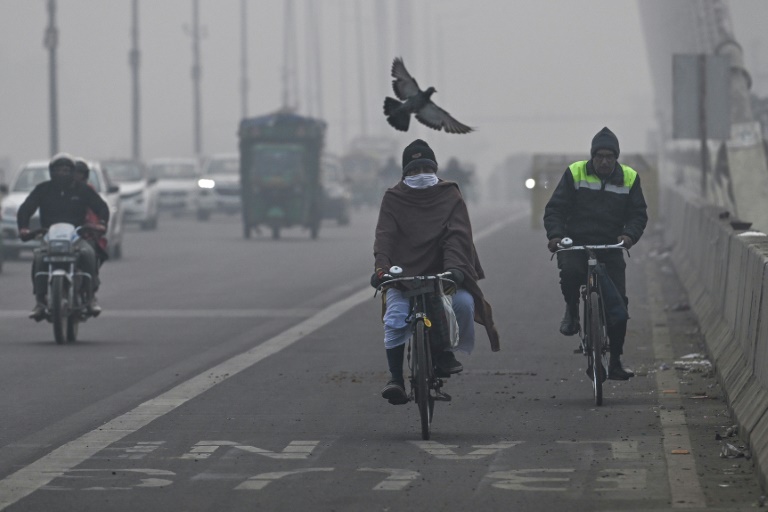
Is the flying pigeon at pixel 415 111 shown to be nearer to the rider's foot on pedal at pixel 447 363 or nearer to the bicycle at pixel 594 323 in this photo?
the bicycle at pixel 594 323

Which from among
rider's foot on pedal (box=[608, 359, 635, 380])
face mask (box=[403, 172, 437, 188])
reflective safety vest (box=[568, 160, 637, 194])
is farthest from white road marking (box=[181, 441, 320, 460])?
reflective safety vest (box=[568, 160, 637, 194])

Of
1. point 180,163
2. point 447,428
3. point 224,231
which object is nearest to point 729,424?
point 447,428

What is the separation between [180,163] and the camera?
60406 millimetres

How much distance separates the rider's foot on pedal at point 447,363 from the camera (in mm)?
10609

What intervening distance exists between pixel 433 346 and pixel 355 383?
2.63m

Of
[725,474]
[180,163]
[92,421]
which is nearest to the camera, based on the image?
[725,474]

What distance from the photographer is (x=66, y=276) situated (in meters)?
16.5

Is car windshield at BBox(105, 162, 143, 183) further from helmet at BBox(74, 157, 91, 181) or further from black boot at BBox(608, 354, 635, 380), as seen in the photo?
black boot at BBox(608, 354, 635, 380)

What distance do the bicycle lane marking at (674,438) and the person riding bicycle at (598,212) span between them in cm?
60

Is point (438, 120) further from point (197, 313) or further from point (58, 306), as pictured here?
point (197, 313)

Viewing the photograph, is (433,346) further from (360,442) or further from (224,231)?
(224,231)

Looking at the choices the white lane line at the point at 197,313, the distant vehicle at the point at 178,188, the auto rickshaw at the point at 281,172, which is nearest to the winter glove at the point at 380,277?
the white lane line at the point at 197,313

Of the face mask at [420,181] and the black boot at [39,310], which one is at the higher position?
the face mask at [420,181]

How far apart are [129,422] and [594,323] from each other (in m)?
2.96
